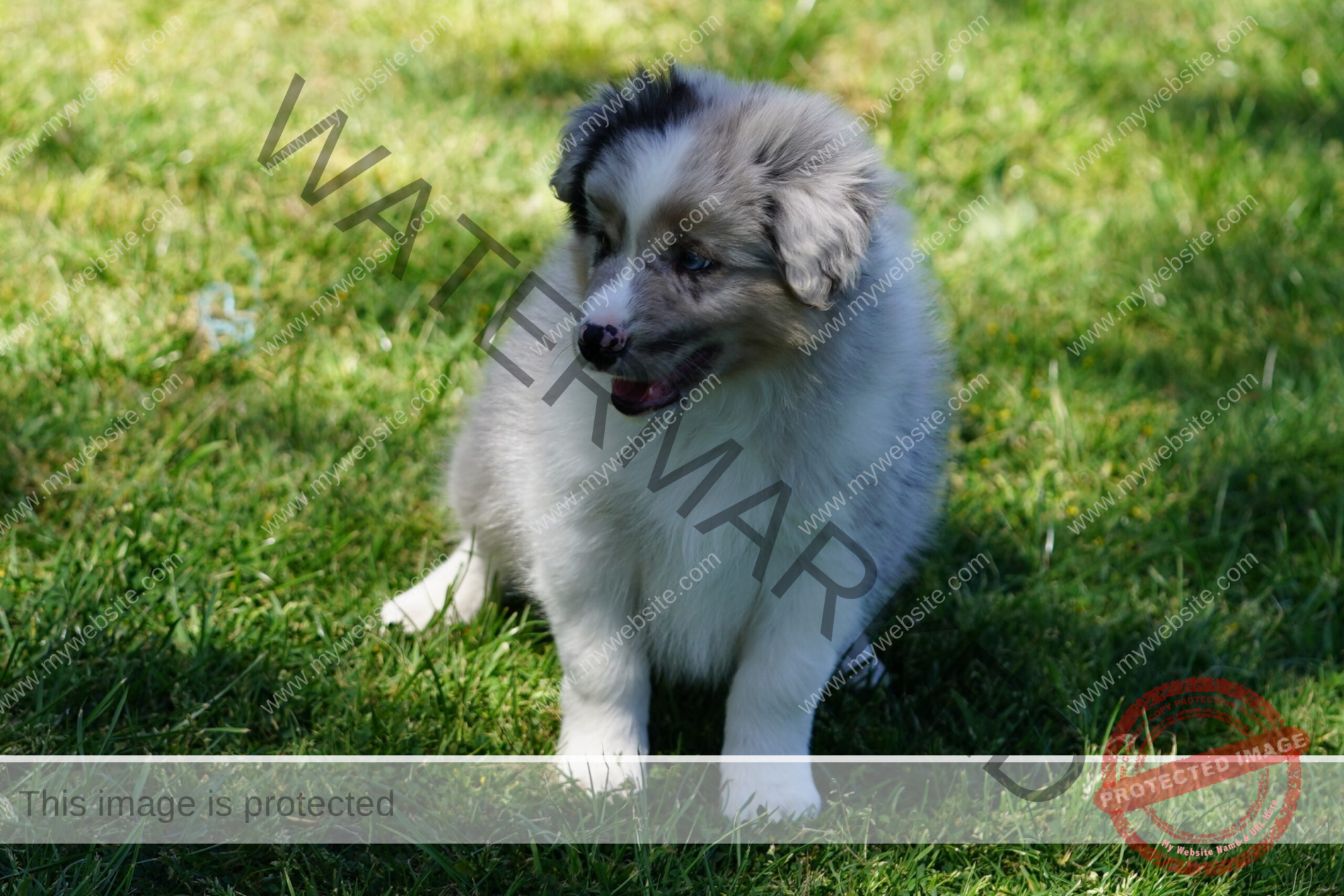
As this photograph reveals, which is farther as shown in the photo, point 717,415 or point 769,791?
point 769,791

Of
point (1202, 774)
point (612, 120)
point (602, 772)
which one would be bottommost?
point (602, 772)

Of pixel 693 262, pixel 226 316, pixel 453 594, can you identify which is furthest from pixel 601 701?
pixel 226 316

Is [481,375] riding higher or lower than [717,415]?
lower

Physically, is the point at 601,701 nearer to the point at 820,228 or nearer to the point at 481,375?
the point at 481,375

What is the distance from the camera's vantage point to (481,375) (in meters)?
3.11

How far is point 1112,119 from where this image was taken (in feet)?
15.7

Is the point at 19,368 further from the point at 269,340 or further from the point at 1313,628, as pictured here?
the point at 1313,628

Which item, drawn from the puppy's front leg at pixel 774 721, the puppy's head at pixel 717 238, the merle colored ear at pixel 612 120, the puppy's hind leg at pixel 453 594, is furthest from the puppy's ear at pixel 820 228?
the puppy's hind leg at pixel 453 594

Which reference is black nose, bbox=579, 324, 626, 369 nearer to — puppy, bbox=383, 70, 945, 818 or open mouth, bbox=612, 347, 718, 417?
puppy, bbox=383, 70, 945, 818

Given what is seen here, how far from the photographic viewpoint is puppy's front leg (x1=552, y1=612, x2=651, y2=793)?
2518 millimetres

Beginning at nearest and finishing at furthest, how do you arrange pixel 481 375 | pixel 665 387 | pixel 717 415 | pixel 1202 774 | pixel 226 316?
pixel 665 387
pixel 717 415
pixel 1202 774
pixel 481 375
pixel 226 316

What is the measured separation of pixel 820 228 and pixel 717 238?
0.18m

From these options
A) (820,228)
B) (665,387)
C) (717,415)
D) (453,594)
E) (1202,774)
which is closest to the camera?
(820,228)

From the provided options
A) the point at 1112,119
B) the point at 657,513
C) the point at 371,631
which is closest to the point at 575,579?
the point at 657,513
